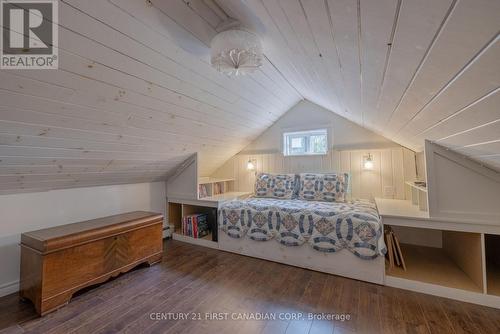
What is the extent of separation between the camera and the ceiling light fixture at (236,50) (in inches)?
50.7

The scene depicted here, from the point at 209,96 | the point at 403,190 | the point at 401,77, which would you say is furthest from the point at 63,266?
the point at 403,190

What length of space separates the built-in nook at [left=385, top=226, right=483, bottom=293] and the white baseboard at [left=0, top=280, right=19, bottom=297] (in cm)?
342

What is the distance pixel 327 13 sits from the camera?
762 millimetres

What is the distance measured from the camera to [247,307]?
1.66 metres

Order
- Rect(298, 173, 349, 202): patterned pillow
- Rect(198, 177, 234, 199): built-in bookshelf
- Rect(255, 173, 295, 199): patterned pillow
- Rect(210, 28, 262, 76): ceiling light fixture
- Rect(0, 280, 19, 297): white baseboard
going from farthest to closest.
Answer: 1. Rect(198, 177, 234, 199): built-in bookshelf
2. Rect(255, 173, 295, 199): patterned pillow
3. Rect(298, 173, 349, 202): patterned pillow
4. Rect(0, 280, 19, 297): white baseboard
5. Rect(210, 28, 262, 76): ceiling light fixture

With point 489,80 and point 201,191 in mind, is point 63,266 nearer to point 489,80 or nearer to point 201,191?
point 201,191

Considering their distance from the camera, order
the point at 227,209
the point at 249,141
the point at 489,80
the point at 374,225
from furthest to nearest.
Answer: the point at 249,141 < the point at 227,209 < the point at 374,225 < the point at 489,80

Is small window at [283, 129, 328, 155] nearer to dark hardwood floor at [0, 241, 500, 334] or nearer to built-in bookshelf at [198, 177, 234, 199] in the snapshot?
built-in bookshelf at [198, 177, 234, 199]

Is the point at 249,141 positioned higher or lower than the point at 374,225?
higher

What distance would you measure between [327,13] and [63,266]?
2417 mm

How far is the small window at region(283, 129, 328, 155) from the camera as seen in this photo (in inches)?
126

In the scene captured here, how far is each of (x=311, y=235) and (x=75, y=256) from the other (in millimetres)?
2131

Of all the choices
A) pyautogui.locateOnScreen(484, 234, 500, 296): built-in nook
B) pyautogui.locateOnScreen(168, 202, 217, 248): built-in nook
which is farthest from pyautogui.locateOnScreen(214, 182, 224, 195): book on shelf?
pyautogui.locateOnScreen(484, 234, 500, 296): built-in nook

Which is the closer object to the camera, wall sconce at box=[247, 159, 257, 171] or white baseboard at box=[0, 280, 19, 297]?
white baseboard at box=[0, 280, 19, 297]
